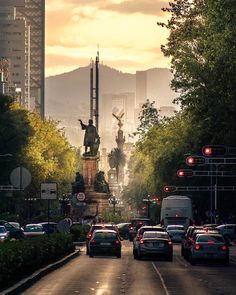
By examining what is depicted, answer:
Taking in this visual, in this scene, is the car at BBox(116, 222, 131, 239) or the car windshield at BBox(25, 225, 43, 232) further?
the car at BBox(116, 222, 131, 239)

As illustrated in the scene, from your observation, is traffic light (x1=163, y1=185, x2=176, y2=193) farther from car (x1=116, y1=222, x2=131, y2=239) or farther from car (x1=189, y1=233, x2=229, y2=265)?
car (x1=189, y1=233, x2=229, y2=265)

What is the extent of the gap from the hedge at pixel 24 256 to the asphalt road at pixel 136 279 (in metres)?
0.62

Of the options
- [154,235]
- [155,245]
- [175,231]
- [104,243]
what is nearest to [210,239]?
[155,245]

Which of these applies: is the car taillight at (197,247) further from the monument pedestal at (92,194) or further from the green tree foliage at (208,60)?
the monument pedestal at (92,194)

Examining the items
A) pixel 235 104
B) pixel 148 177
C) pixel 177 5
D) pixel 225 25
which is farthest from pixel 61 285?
pixel 148 177

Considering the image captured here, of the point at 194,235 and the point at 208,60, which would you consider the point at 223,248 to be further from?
the point at 208,60

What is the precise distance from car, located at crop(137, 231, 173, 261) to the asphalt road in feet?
4.95

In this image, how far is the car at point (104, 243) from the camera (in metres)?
65.0

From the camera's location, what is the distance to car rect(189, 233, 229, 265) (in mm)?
56688

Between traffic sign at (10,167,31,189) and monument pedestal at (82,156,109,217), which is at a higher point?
monument pedestal at (82,156,109,217)

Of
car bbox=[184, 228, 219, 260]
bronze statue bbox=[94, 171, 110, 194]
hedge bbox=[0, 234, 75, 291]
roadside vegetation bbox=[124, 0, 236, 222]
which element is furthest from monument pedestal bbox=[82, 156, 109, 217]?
hedge bbox=[0, 234, 75, 291]

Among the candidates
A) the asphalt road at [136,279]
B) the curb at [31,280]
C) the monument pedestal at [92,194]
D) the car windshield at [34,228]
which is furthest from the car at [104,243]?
the monument pedestal at [92,194]

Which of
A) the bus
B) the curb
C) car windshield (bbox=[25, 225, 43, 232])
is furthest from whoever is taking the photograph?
the bus

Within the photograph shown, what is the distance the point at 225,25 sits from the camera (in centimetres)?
7194
